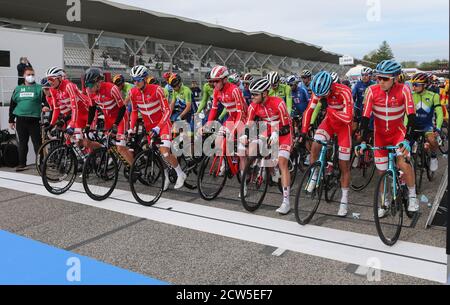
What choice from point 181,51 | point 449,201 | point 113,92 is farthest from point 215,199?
point 181,51

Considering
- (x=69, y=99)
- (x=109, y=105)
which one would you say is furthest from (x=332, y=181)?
(x=69, y=99)

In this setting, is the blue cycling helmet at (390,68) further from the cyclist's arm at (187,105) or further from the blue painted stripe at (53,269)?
the cyclist's arm at (187,105)

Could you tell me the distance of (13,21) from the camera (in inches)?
590

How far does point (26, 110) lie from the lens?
27.5 feet

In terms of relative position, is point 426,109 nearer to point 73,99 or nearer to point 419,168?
point 419,168

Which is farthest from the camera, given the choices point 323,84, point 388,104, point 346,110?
point 346,110

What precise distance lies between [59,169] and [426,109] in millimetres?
6380

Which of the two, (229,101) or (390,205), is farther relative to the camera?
(229,101)

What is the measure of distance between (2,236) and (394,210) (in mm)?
4545

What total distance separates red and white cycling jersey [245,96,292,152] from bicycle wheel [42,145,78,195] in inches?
120

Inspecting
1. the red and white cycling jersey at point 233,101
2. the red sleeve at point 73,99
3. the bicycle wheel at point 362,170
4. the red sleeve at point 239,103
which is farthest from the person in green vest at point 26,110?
the bicycle wheel at point 362,170

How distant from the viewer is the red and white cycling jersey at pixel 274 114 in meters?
5.46

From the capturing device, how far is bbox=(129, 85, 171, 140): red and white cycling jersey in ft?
20.1

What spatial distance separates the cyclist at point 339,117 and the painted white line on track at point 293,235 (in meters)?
0.90
